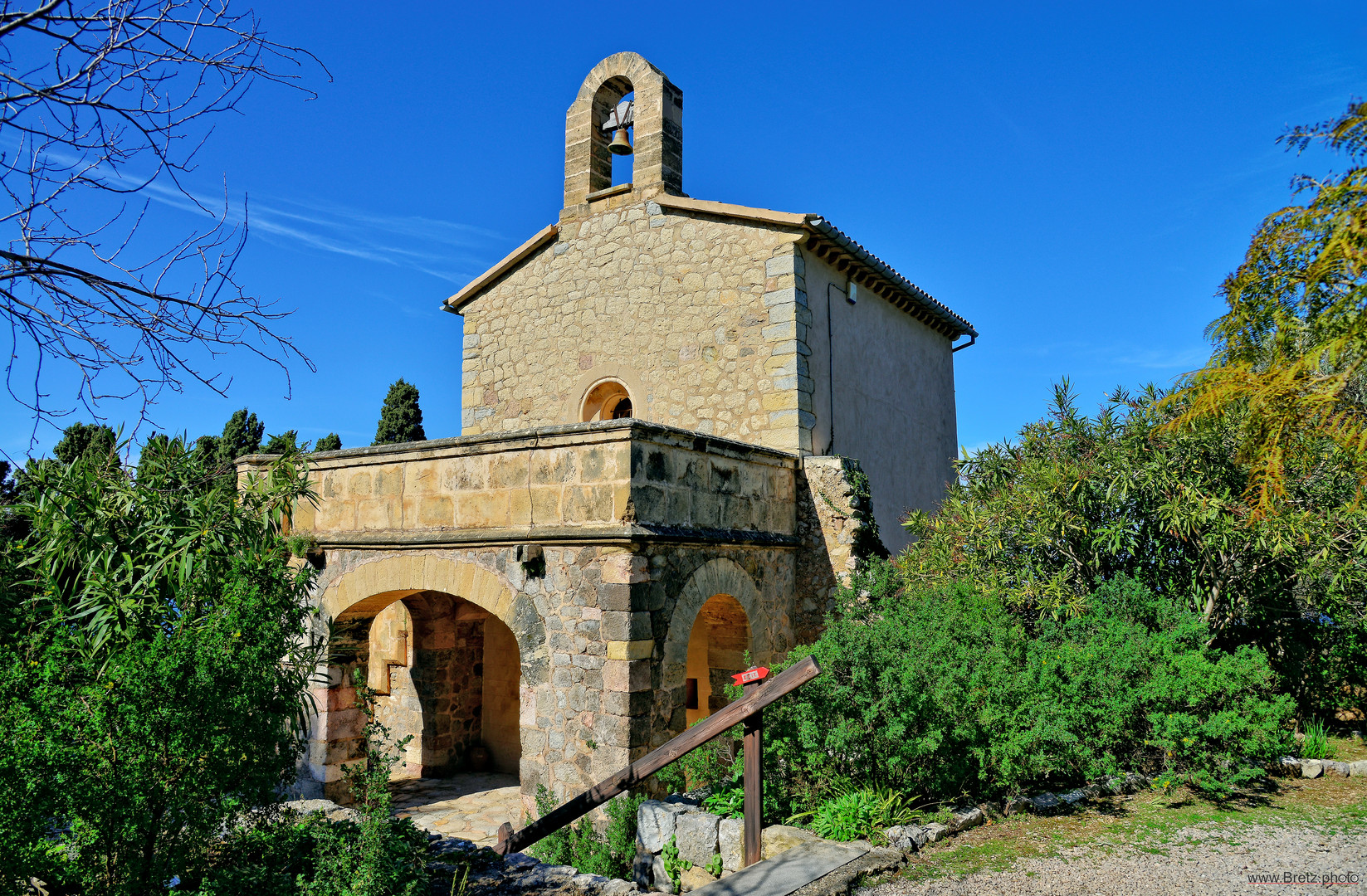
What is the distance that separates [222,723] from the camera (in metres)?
4.14

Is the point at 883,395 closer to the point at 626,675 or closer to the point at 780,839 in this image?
the point at 626,675

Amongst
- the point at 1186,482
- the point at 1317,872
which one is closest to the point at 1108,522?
the point at 1186,482

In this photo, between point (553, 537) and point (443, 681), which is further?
point (443, 681)

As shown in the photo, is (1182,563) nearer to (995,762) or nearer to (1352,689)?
(1352,689)

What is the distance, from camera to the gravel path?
4.39 metres

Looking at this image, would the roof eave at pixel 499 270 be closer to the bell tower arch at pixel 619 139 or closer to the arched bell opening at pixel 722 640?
the bell tower arch at pixel 619 139

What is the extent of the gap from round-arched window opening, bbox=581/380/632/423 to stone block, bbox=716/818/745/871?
6748 mm

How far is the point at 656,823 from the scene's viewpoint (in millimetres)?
5637

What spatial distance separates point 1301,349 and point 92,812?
24.9ft

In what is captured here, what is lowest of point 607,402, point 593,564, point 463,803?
point 463,803

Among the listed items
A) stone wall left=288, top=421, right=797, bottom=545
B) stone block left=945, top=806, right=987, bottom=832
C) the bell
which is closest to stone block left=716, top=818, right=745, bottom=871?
stone block left=945, top=806, right=987, bottom=832

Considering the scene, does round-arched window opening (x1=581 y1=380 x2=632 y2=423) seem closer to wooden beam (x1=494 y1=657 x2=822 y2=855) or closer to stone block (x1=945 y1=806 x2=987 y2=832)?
wooden beam (x1=494 y1=657 x2=822 y2=855)

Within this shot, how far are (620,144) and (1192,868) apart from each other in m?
10.0

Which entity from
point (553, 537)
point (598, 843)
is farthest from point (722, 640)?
point (598, 843)
